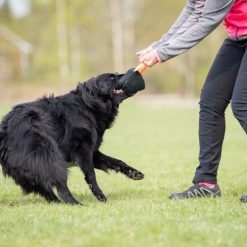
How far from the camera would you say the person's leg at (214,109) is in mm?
5223

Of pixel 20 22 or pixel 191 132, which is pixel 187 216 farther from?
pixel 20 22

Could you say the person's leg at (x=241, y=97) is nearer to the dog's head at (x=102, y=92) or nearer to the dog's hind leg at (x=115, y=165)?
the dog's hind leg at (x=115, y=165)

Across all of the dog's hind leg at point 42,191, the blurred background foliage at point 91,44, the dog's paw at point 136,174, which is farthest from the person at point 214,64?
the blurred background foliage at point 91,44

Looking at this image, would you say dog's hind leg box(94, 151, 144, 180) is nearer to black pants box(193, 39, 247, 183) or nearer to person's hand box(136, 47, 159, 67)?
black pants box(193, 39, 247, 183)

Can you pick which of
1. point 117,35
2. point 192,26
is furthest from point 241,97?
point 117,35

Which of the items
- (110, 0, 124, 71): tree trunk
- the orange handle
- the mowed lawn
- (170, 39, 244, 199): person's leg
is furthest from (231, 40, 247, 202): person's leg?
(110, 0, 124, 71): tree trunk

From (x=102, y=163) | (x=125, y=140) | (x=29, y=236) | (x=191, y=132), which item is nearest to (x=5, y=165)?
(x=102, y=163)

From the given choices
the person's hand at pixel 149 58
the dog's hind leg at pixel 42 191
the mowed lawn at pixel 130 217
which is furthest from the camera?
the dog's hind leg at pixel 42 191

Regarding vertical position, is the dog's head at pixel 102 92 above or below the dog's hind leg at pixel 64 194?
above

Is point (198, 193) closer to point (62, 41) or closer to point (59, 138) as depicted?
point (59, 138)

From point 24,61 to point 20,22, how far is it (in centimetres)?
671

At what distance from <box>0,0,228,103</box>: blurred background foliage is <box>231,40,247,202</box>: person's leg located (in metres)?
43.5

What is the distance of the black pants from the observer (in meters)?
5.20

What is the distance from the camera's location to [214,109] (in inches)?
208
